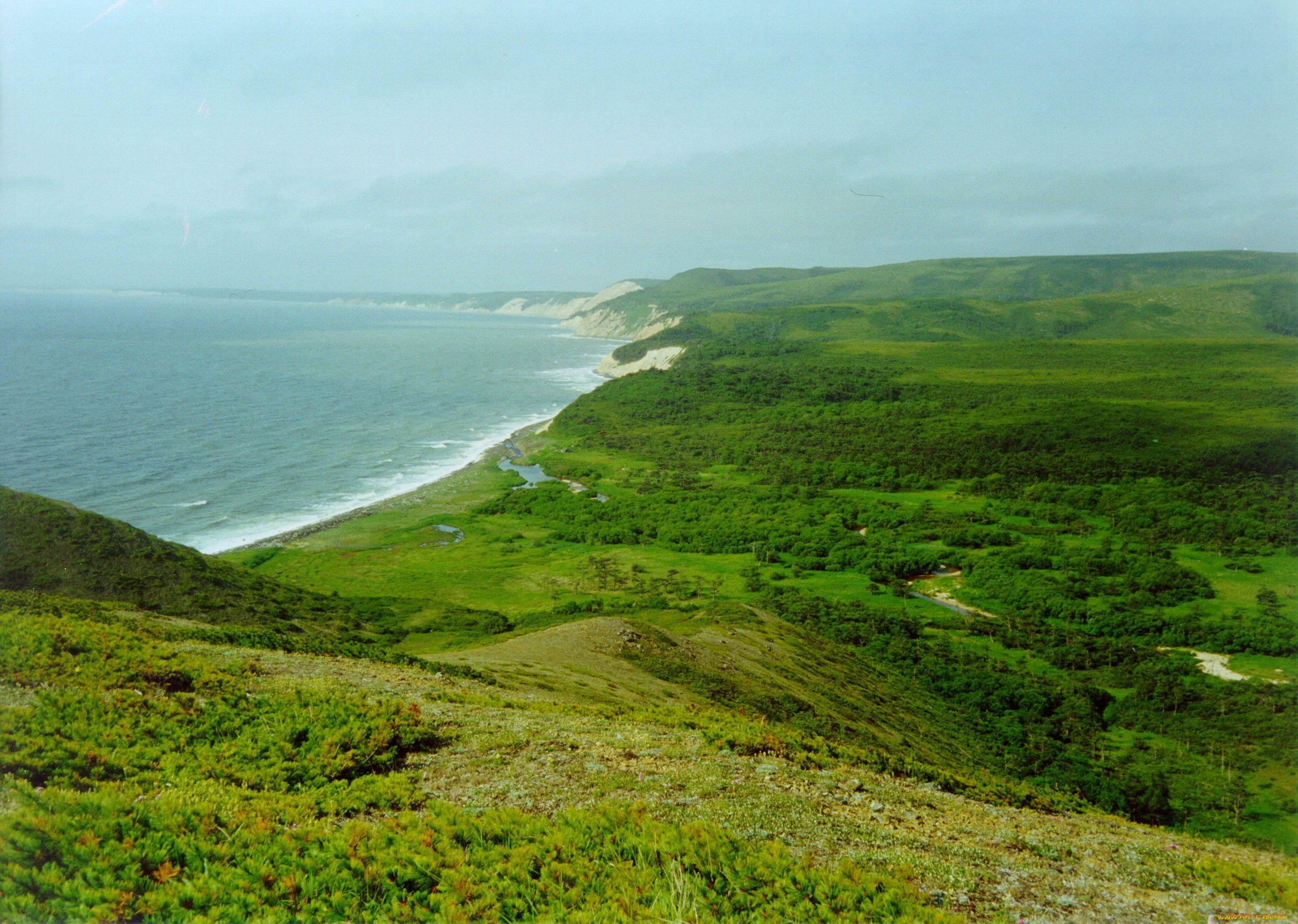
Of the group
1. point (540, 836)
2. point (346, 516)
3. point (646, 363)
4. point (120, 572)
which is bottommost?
point (346, 516)

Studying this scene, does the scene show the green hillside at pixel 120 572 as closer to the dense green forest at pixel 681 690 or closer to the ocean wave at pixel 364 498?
the dense green forest at pixel 681 690

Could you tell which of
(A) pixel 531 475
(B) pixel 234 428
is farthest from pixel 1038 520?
(B) pixel 234 428

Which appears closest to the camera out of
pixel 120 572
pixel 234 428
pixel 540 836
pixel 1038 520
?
pixel 540 836

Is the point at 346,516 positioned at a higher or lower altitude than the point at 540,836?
lower

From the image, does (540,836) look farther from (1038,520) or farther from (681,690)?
(1038,520)

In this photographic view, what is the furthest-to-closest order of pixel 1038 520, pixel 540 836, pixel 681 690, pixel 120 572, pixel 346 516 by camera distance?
1. pixel 1038 520
2. pixel 346 516
3. pixel 120 572
4. pixel 681 690
5. pixel 540 836

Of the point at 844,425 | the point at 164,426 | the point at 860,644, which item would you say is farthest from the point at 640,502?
the point at 164,426

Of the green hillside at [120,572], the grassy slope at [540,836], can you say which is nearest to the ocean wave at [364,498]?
the green hillside at [120,572]

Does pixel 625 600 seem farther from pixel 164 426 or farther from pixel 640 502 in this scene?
pixel 164 426
